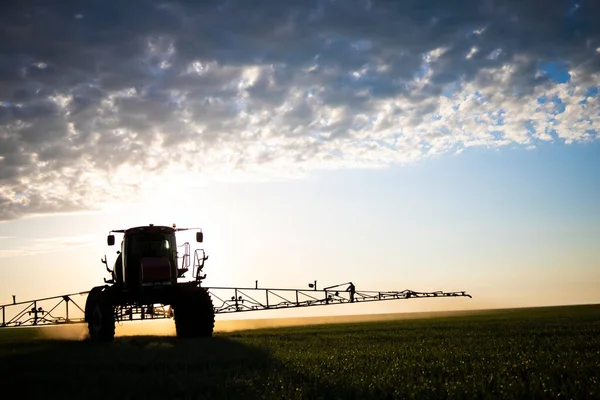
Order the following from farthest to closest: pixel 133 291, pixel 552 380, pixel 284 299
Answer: pixel 284 299 < pixel 133 291 < pixel 552 380

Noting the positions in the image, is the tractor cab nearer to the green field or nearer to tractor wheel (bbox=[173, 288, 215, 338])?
tractor wheel (bbox=[173, 288, 215, 338])

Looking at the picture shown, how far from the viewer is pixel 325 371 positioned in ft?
47.1

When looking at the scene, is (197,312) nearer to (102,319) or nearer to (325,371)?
(102,319)

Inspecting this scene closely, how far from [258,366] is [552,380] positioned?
6.98 meters

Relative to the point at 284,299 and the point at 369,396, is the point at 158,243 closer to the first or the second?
the point at 284,299

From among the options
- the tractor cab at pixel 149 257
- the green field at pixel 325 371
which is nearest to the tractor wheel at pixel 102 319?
the tractor cab at pixel 149 257

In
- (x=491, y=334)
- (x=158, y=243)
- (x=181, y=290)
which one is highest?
(x=158, y=243)

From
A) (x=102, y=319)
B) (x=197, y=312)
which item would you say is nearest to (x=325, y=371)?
(x=197, y=312)

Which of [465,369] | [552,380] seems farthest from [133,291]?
[552,380]

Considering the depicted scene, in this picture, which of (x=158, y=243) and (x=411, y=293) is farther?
(x=411, y=293)

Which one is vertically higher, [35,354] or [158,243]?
[158,243]

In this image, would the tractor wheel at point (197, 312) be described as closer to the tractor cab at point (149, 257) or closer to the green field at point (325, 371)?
the tractor cab at point (149, 257)

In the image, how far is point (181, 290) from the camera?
2838 cm

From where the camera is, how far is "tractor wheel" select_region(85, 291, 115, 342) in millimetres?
27312
